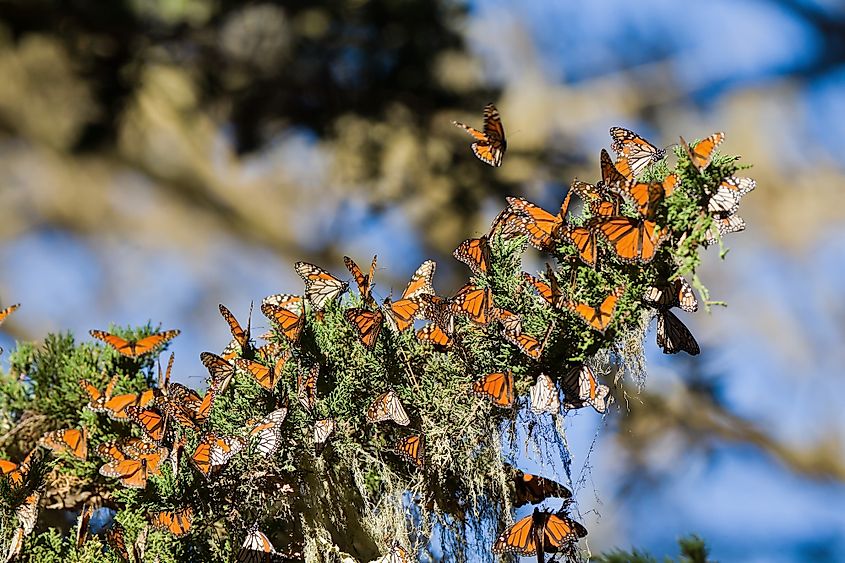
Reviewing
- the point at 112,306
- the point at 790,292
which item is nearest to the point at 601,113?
the point at 790,292

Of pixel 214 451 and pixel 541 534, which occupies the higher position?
pixel 214 451

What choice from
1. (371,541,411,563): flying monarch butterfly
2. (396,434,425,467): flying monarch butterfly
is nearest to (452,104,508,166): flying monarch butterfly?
(396,434,425,467): flying monarch butterfly

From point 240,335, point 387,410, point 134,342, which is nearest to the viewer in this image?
point 387,410

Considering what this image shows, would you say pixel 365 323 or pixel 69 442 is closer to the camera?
pixel 365 323

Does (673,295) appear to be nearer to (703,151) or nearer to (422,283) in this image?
(703,151)

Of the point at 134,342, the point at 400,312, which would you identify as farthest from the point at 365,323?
the point at 134,342

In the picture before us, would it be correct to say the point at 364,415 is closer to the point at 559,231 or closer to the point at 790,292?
the point at 559,231

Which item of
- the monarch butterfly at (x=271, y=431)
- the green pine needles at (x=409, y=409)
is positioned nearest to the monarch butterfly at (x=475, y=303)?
the green pine needles at (x=409, y=409)

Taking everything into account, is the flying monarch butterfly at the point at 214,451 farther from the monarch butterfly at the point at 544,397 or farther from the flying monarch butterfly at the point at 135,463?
the monarch butterfly at the point at 544,397
